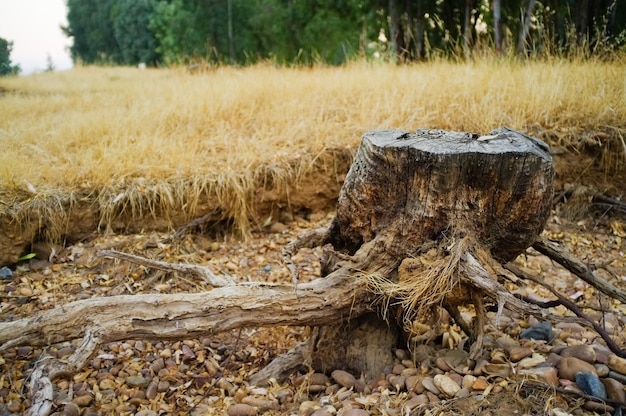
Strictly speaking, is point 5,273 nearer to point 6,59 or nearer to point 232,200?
point 232,200

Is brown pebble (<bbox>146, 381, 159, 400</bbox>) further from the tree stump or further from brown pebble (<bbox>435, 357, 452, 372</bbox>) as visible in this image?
brown pebble (<bbox>435, 357, 452, 372</bbox>)

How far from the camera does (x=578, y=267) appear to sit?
1877 millimetres

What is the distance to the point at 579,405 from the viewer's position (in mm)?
1627

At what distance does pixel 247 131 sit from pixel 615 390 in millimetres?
3299

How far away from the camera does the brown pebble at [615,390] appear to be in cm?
168

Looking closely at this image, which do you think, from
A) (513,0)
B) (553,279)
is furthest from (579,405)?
(513,0)

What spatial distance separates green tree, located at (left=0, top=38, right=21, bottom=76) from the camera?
12.0ft

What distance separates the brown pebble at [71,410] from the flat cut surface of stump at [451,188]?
1.34 meters

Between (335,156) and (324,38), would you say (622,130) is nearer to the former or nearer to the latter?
(335,156)

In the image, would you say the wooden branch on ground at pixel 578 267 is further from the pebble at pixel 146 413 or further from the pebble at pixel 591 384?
the pebble at pixel 146 413

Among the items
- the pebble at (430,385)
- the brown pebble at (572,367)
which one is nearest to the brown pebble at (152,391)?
the pebble at (430,385)

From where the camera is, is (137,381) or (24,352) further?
(24,352)

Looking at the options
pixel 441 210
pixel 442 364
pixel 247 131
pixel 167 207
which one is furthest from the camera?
pixel 247 131

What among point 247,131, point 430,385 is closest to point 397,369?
point 430,385
